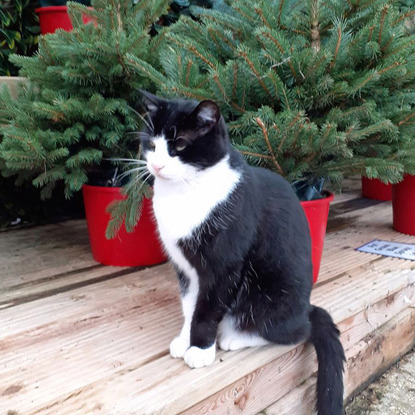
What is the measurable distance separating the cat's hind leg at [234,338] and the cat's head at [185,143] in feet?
1.24

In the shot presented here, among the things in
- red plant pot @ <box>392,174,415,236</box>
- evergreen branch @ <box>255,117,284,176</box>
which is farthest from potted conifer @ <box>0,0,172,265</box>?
red plant pot @ <box>392,174,415,236</box>

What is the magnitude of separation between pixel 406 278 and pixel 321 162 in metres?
0.56

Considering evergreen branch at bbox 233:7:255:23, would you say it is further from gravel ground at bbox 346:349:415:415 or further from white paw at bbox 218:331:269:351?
gravel ground at bbox 346:349:415:415

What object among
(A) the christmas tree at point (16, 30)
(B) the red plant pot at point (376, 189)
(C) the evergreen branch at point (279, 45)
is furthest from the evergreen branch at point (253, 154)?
(B) the red plant pot at point (376, 189)

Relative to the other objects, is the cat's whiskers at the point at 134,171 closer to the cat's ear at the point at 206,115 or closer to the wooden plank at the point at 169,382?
the cat's ear at the point at 206,115

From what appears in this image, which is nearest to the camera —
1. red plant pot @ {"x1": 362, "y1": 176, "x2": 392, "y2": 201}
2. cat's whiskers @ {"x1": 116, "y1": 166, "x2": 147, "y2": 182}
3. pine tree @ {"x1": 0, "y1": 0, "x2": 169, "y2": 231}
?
cat's whiskers @ {"x1": 116, "y1": 166, "x2": 147, "y2": 182}

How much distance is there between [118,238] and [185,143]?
28.5 inches

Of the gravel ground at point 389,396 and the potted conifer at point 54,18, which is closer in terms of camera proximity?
the gravel ground at point 389,396

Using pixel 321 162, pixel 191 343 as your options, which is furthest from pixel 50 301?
pixel 321 162

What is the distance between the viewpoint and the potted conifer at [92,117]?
1.35m

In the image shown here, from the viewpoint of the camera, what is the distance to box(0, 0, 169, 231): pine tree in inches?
52.9

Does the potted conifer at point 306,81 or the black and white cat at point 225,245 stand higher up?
the potted conifer at point 306,81

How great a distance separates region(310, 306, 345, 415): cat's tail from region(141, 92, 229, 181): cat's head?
0.51 metres

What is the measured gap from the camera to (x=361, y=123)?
1.32 m
